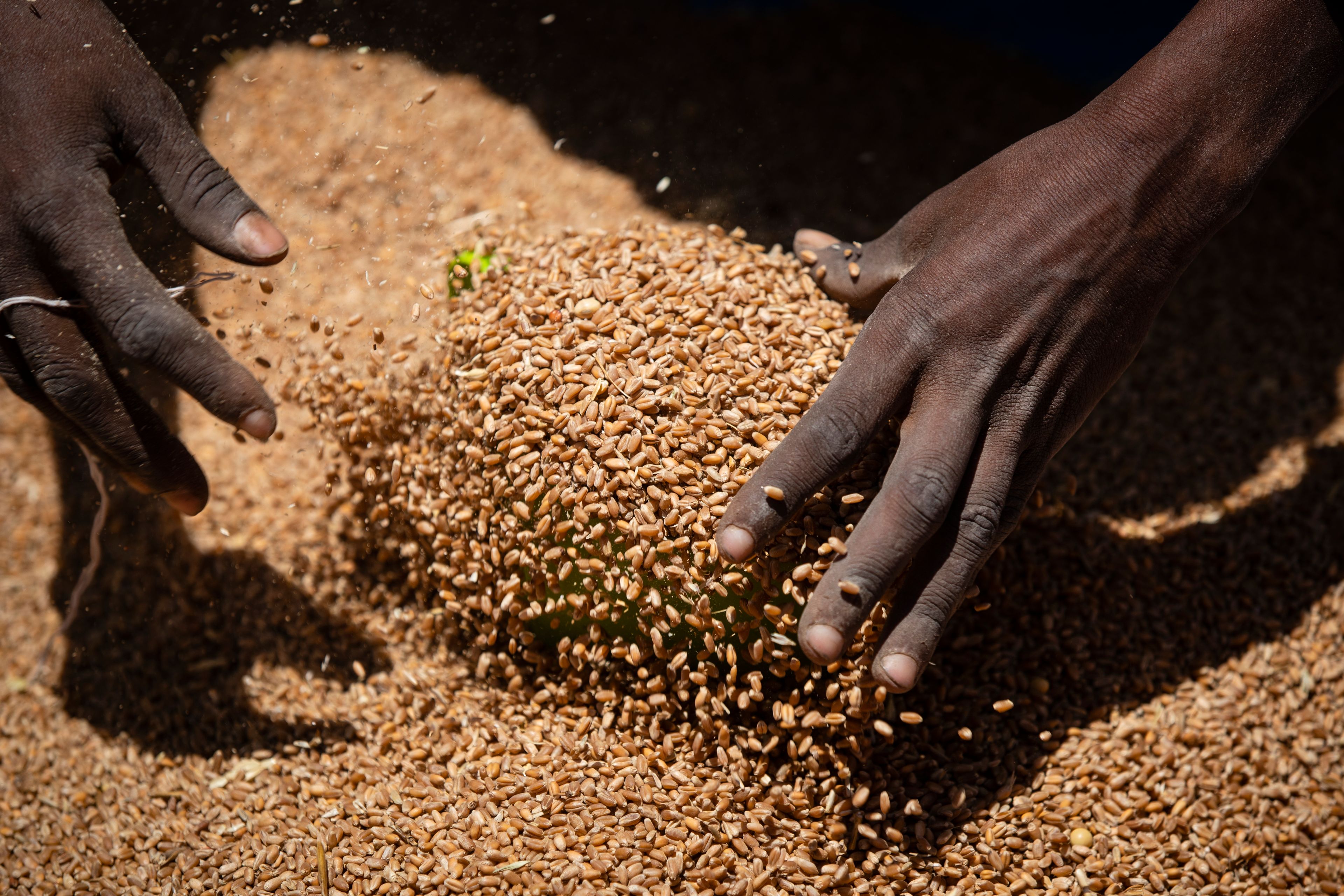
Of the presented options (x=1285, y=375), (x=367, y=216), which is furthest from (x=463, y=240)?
(x=1285, y=375)

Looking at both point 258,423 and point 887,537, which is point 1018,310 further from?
point 258,423

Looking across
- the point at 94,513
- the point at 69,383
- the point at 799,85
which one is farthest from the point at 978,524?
the point at 94,513

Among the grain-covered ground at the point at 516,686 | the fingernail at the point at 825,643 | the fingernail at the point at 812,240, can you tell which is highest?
the fingernail at the point at 812,240

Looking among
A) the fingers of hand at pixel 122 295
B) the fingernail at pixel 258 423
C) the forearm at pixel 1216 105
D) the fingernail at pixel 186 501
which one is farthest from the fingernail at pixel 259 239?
the forearm at pixel 1216 105

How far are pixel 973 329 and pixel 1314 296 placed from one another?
2606 millimetres

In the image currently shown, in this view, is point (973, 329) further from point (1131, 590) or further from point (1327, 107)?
point (1327, 107)

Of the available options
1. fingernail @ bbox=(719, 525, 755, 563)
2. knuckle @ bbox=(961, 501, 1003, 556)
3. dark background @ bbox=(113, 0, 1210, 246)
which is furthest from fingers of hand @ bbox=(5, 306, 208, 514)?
knuckle @ bbox=(961, 501, 1003, 556)

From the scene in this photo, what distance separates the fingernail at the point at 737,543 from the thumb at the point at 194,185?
1240mm

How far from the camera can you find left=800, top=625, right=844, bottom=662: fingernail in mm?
1664

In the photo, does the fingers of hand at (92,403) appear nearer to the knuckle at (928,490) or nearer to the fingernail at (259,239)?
the fingernail at (259,239)

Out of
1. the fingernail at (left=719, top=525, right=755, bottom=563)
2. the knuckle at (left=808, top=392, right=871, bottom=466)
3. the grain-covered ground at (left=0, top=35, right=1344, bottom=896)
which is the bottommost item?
the grain-covered ground at (left=0, top=35, right=1344, bottom=896)

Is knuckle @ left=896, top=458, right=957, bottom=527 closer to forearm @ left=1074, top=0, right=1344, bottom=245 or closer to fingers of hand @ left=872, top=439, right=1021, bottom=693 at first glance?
fingers of hand @ left=872, top=439, right=1021, bottom=693

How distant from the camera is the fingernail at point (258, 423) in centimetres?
190

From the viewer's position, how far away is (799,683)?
199cm
